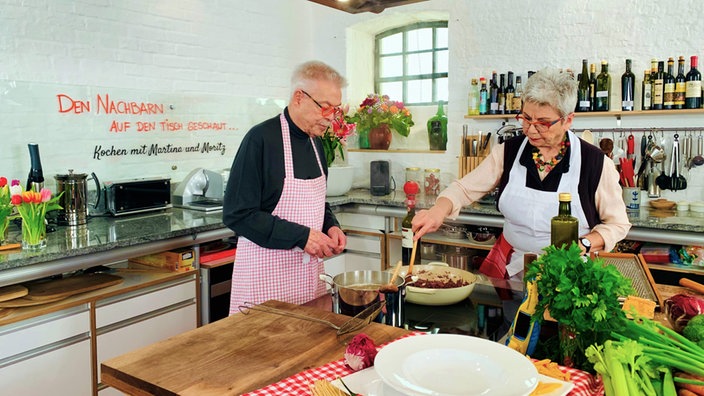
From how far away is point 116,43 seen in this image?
13.0 feet

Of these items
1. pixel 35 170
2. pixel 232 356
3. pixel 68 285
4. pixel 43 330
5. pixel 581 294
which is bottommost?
pixel 43 330

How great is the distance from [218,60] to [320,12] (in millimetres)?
1361

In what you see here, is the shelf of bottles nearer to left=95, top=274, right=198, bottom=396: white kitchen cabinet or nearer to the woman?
the woman

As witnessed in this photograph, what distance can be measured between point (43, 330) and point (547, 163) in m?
2.39

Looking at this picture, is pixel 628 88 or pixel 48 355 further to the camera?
pixel 628 88

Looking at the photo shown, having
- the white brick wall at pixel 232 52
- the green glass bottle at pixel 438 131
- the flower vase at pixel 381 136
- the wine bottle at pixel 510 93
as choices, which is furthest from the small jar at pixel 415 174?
the wine bottle at pixel 510 93

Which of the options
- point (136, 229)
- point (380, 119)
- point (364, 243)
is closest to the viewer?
point (136, 229)

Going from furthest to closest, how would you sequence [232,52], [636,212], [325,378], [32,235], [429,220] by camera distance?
1. [232,52]
2. [636,212]
3. [32,235]
4. [429,220]
5. [325,378]

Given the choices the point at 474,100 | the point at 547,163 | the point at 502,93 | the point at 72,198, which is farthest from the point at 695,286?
the point at 72,198

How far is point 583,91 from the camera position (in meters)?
4.24

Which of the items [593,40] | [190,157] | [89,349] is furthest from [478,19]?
[89,349]

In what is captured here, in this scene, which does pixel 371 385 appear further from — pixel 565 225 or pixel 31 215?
pixel 31 215

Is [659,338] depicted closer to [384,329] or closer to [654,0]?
[384,329]

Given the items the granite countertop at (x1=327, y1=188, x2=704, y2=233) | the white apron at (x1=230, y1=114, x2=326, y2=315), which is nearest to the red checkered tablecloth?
the white apron at (x1=230, y1=114, x2=326, y2=315)
